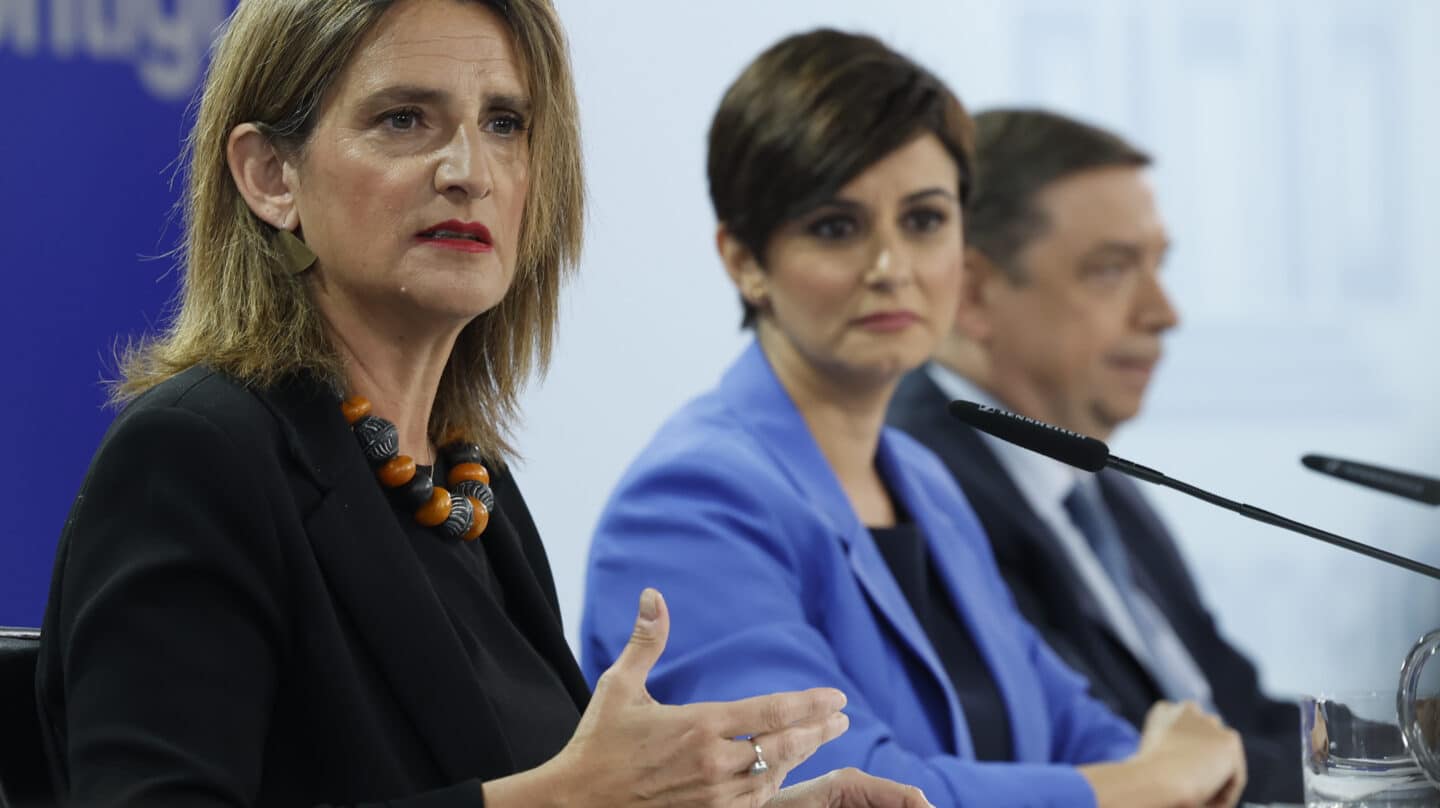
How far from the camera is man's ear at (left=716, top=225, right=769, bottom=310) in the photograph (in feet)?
8.31

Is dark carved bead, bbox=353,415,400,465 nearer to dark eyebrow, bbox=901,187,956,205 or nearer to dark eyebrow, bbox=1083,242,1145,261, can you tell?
dark eyebrow, bbox=901,187,956,205

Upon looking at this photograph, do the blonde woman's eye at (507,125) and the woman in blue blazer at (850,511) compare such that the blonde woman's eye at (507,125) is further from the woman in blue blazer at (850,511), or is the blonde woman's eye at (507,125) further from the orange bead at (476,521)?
the woman in blue blazer at (850,511)

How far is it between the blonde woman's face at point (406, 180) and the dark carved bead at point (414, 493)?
15 centimetres

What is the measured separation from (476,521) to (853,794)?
0.44 m

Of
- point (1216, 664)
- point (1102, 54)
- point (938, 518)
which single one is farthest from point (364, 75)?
point (1102, 54)

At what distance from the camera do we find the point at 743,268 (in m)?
2.56

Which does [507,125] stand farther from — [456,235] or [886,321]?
[886,321]

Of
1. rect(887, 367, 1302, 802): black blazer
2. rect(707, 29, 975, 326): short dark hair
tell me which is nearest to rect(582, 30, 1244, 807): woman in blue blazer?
rect(707, 29, 975, 326): short dark hair

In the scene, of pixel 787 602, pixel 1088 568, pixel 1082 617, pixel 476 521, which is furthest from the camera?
pixel 1088 568

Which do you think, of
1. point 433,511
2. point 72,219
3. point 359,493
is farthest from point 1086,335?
point 359,493

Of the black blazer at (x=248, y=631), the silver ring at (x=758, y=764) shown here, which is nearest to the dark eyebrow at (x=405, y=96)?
the black blazer at (x=248, y=631)

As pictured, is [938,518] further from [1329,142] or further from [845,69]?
[1329,142]

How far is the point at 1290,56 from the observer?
426 centimetres

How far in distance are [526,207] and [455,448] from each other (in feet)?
0.83
